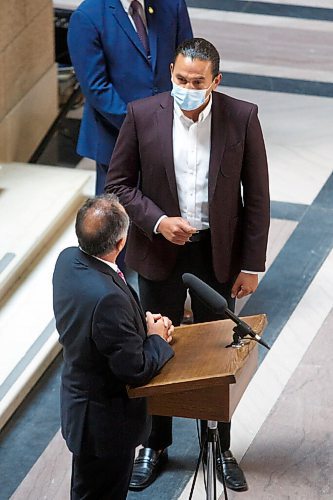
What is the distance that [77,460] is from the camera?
3734 mm

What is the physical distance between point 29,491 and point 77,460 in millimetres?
942

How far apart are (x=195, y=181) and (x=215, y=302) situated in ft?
3.33

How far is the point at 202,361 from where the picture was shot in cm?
353

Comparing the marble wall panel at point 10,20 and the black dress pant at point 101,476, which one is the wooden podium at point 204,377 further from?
the marble wall panel at point 10,20

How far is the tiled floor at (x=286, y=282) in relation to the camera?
4699 mm

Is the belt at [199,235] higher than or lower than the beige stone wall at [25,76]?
higher

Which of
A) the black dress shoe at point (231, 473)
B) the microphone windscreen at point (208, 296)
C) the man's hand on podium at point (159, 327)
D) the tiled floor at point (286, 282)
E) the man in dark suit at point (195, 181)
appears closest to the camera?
the microphone windscreen at point (208, 296)

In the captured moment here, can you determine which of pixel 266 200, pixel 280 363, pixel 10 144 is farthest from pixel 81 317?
pixel 10 144

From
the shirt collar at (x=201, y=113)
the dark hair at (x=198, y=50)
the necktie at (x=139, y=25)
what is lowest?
the necktie at (x=139, y=25)

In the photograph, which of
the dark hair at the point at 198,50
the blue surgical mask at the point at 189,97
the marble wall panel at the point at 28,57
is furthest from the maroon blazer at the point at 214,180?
the marble wall panel at the point at 28,57

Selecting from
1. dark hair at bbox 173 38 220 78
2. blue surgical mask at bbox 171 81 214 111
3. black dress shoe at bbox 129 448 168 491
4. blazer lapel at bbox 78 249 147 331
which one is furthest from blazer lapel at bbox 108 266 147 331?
black dress shoe at bbox 129 448 168 491

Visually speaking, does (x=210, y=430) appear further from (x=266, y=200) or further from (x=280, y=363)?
(x=280, y=363)

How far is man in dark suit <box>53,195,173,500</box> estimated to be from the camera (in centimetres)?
344

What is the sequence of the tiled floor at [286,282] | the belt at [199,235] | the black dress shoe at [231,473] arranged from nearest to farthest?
the belt at [199,235]
the black dress shoe at [231,473]
the tiled floor at [286,282]
